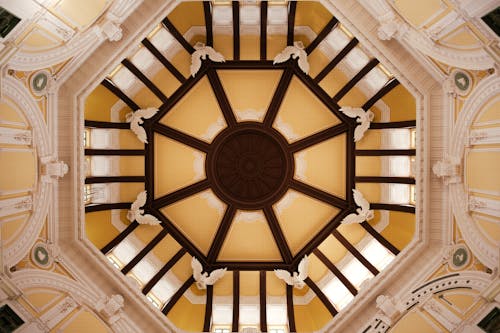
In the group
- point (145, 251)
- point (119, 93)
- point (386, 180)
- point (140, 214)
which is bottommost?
point (386, 180)

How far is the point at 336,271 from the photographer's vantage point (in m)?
17.0

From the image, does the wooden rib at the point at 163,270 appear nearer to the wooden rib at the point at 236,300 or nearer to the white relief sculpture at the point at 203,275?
the white relief sculpture at the point at 203,275

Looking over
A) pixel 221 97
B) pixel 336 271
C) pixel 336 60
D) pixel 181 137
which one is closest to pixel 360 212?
pixel 336 271

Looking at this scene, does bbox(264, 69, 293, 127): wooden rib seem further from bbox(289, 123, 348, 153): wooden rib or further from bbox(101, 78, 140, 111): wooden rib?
bbox(101, 78, 140, 111): wooden rib

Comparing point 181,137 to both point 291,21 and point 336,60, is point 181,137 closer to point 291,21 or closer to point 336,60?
point 291,21

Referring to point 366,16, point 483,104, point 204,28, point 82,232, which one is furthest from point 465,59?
point 82,232

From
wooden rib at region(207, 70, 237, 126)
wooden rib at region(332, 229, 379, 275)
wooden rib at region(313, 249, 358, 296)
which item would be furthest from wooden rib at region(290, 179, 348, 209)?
wooden rib at region(207, 70, 237, 126)

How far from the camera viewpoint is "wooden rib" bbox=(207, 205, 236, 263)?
1892 cm

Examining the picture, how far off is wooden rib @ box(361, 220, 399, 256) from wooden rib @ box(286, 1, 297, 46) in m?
7.98

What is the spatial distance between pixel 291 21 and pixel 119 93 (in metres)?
7.24

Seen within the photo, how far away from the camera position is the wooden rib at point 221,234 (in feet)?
62.1

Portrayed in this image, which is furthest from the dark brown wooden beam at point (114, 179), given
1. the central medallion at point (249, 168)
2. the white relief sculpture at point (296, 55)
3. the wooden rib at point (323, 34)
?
the wooden rib at point (323, 34)

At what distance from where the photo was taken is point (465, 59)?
11750mm

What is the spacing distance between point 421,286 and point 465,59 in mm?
7202
